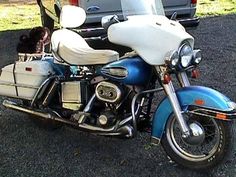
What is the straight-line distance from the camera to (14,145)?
4.09 meters

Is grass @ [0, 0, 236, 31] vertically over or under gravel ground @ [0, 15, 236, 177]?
under

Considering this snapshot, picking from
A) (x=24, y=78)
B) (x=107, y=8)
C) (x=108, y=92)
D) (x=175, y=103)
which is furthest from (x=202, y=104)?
(x=107, y=8)

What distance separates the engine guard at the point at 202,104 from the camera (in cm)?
321

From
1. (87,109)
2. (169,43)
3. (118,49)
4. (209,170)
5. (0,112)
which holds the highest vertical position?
(169,43)

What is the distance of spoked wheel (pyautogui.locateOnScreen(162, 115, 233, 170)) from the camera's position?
10.9ft

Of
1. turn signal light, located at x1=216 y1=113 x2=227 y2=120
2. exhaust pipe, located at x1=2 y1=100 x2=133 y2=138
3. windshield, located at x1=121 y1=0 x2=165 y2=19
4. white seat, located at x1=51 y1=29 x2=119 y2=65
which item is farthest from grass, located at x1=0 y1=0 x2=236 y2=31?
turn signal light, located at x1=216 y1=113 x2=227 y2=120

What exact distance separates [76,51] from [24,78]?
0.70 meters

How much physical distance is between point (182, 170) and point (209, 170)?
8.3 inches

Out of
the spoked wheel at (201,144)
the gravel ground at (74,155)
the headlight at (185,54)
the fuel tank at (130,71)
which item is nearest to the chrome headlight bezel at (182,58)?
the headlight at (185,54)

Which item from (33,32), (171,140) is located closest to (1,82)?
(33,32)

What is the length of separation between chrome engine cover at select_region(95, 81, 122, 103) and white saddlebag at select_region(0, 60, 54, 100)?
67 centimetres

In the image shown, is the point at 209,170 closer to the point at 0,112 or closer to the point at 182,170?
the point at 182,170

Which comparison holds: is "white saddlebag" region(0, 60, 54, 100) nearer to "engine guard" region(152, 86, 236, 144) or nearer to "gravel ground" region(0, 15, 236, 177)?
"gravel ground" region(0, 15, 236, 177)

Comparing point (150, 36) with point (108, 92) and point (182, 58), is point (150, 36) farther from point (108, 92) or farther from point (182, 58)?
point (108, 92)
